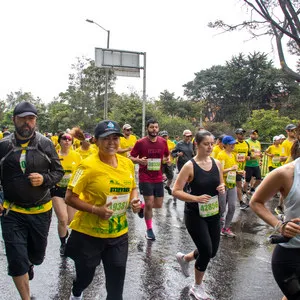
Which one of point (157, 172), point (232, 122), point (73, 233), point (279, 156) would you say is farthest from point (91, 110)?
point (73, 233)

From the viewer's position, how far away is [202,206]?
4051 millimetres

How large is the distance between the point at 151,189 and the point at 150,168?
36 cm

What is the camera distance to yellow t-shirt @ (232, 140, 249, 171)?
931cm

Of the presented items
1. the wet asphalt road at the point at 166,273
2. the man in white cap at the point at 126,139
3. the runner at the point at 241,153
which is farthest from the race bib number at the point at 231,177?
the man in white cap at the point at 126,139

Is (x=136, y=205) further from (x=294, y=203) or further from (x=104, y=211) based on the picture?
(x=294, y=203)

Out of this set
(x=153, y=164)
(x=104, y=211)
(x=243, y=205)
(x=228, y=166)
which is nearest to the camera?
(x=104, y=211)

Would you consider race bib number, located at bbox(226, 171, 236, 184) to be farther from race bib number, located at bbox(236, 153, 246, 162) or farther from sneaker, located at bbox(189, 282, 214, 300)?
sneaker, located at bbox(189, 282, 214, 300)

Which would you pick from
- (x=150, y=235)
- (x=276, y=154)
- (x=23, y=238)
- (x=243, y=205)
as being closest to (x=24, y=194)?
(x=23, y=238)

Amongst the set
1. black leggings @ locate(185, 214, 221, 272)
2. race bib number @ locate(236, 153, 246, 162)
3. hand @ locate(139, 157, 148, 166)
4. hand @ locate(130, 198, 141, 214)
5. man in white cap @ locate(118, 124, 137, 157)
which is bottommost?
black leggings @ locate(185, 214, 221, 272)

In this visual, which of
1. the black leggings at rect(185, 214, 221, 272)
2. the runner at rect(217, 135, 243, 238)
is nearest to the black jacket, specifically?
the black leggings at rect(185, 214, 221, 272)

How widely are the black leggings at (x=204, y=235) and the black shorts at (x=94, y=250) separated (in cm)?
110

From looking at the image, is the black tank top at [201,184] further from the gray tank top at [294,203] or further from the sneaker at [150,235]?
the sneaker at [150,235]

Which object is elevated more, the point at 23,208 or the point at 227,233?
the point at 23,208

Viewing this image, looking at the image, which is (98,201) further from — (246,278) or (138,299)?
(246,278)
